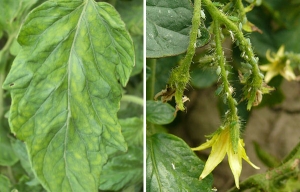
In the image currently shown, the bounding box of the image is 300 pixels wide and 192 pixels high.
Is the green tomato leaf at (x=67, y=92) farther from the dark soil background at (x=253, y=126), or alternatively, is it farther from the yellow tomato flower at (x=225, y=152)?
the dark soil background at (x=253, y=126)

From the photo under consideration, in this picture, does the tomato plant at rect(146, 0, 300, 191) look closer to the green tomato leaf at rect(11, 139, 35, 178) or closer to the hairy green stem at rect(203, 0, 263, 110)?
the hairy green stem at rect(203, 0, 263, 110)

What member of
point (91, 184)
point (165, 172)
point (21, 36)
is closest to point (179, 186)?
point (165, 172)

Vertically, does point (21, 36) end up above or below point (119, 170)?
above

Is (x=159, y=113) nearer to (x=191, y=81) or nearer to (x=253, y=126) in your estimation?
(x=191, y=81)

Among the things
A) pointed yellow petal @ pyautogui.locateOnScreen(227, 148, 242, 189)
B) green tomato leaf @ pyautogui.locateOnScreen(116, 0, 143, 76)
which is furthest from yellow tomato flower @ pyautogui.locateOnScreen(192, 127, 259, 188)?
green tomato leaf @ pyautogui.locateOnScreen(116, 0, 143, 76)

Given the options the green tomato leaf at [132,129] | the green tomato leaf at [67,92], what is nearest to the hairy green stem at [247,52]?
the green tomato leaf at [67,92]

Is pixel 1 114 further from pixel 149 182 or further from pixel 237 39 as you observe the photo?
pixel 237 39

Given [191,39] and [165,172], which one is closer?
[191,39]
